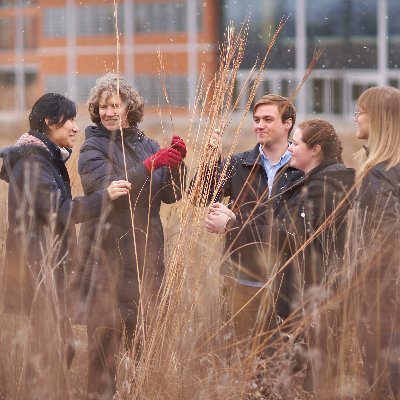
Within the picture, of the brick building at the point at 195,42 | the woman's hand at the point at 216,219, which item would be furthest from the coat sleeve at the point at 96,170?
the brick building at the point at 195,42

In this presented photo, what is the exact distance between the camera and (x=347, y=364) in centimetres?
307

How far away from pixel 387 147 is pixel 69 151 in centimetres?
98

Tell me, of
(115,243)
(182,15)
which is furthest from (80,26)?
(115,243)

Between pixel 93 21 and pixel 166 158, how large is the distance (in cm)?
3353

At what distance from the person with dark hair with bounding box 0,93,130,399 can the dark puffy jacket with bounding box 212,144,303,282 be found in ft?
1.40

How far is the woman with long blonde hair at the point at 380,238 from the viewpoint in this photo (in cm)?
279

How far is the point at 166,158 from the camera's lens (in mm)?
2879

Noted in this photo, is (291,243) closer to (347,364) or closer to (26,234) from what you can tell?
(347,364)

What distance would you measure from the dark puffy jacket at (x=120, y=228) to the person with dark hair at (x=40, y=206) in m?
0.13

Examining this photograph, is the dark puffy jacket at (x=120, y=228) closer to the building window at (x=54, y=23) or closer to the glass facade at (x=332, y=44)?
the glass facade at (x=332, y=44)

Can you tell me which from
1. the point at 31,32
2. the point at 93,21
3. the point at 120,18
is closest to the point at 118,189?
the point at 120,18

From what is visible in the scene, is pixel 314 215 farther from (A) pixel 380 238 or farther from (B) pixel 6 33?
(B) pixel 6 33

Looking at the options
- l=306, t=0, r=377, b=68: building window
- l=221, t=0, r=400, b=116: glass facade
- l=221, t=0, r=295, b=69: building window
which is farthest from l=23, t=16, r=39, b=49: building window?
l=306, t=0, r=377, b=68: building window

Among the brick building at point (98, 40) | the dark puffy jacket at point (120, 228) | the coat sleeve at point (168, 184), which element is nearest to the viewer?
the dark puffy jacket at point (120, 228)
